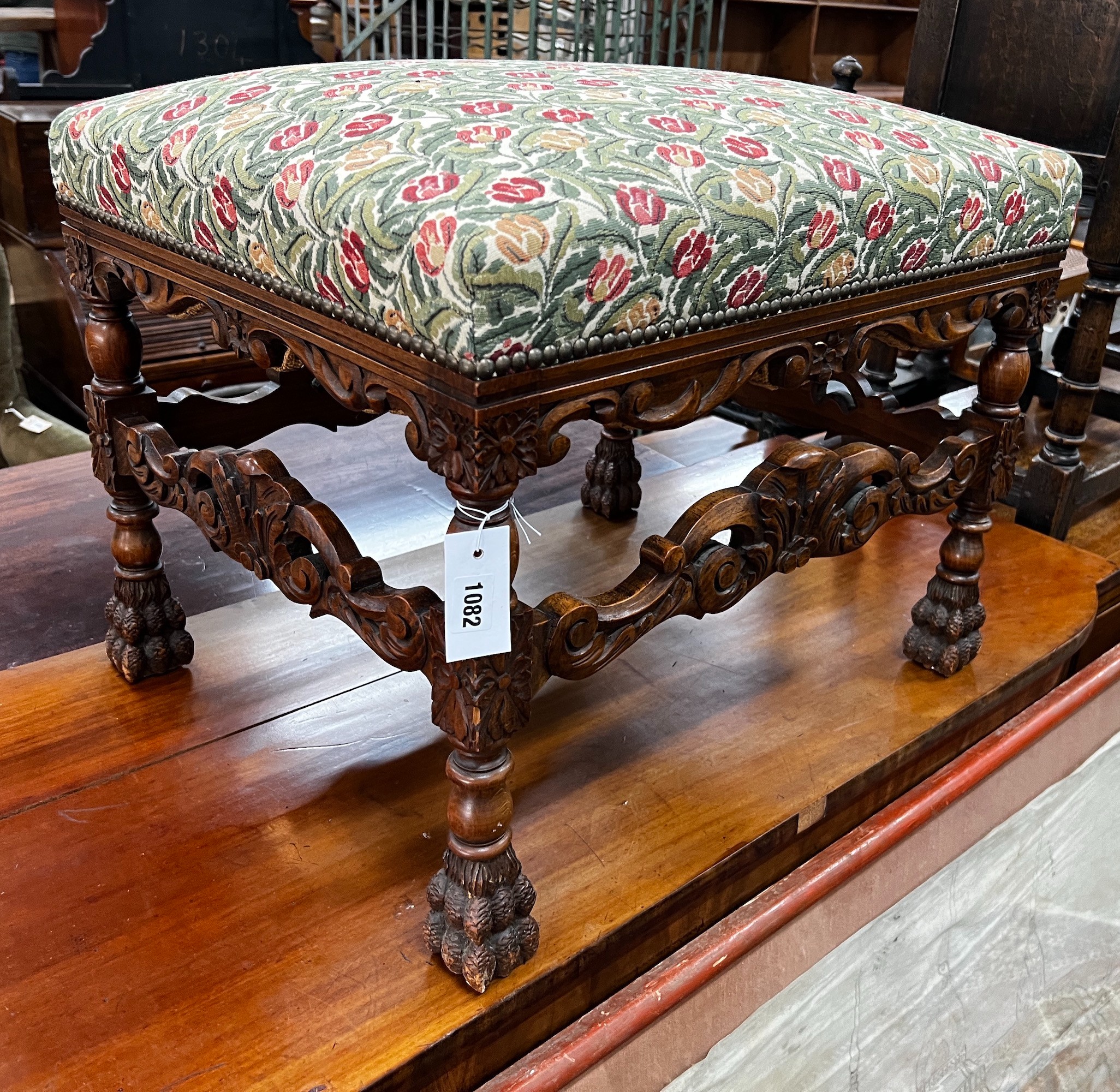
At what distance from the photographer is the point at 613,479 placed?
1368 millimetres

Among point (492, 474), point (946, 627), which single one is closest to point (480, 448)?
point (492, 474)

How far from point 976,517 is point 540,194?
0.60 meters

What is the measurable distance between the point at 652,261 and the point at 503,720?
0.29 metres

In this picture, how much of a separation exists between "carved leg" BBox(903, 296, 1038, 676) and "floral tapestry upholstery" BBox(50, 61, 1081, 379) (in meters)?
→ 0.10

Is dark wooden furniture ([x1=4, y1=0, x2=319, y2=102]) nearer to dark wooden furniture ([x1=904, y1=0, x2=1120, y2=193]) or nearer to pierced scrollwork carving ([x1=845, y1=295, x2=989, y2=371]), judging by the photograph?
dark wooden furniture ([x1=904, y1=0, x2=1120, y2=193])

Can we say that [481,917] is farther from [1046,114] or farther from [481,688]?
[1046,114]

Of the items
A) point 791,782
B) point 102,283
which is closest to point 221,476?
point 102,283

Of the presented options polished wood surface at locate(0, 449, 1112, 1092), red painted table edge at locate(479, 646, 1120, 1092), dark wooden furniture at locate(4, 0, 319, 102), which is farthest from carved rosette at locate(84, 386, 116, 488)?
dark wooden furniture at locate(4, 0, 319, 102)

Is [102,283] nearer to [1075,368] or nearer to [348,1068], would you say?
[348,1068]

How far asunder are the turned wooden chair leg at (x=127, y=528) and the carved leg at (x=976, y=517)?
0.71 m

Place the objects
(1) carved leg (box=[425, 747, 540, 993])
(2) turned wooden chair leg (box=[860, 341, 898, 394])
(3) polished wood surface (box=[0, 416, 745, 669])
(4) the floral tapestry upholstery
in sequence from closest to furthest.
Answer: (4) the floral tapestry upholstery, (1) carved leg (box=[425, 747, 540, 993]), (3) polished wood surface (box=[0, 416, 745, 669]), (2) turned wooden chair leg (box=[860, 341, 898, 394])

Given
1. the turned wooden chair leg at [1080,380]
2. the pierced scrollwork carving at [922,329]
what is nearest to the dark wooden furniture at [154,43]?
the turned wooden chair leg at [1080,380]

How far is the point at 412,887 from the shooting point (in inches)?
32.4

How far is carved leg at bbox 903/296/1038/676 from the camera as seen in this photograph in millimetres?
981
